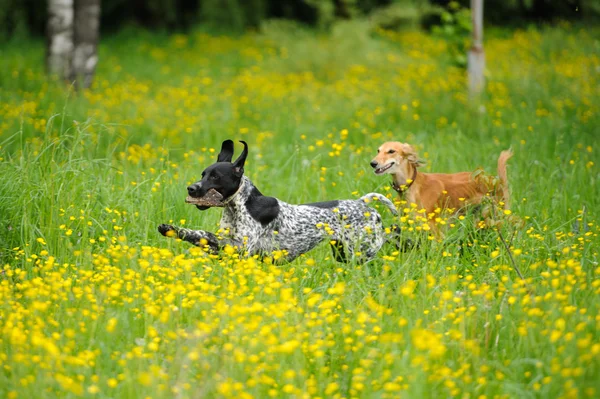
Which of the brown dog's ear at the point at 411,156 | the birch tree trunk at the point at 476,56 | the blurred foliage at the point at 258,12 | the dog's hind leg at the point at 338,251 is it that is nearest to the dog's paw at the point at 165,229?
the dog's hind leg at the point at 338,251

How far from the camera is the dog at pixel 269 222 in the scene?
5137 millimetres

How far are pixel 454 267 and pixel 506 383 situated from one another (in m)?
1.51

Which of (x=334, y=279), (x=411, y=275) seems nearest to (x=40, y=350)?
(x=334, y=279)

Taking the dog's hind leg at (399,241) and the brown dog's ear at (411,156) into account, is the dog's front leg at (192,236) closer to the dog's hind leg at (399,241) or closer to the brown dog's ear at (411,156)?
the dog's hind leg at (399,241)

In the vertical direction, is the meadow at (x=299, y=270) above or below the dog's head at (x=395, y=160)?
below

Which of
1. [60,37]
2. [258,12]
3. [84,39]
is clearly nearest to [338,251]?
[84,39]

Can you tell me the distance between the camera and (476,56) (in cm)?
1105

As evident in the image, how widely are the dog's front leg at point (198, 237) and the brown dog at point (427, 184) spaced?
5.64 ft

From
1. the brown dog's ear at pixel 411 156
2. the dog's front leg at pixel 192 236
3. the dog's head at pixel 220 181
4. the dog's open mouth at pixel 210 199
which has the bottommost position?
the dog's front leg at pixel 192 236

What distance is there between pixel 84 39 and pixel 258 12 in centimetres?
830

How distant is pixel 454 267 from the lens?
5.31 metres

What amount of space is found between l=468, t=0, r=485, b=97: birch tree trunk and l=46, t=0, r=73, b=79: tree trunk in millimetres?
6180

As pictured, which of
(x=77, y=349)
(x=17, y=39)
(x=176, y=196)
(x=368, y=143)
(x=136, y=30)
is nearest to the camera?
(x=77, y=349)

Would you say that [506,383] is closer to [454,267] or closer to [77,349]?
[454,267]
